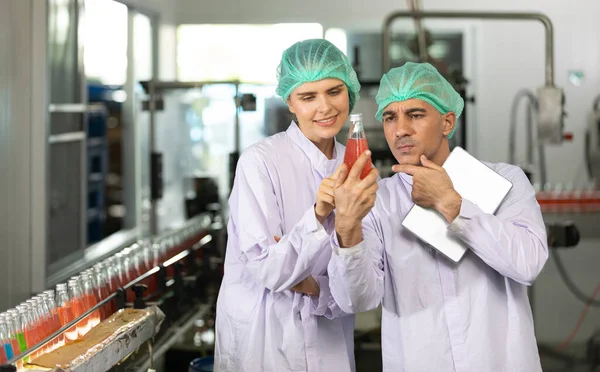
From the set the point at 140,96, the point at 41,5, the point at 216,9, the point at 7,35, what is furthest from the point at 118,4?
the point at 7,35

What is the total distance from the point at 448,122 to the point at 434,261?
1.12 feet

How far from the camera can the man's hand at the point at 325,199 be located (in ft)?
5.36

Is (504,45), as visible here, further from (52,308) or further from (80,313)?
(52,308)

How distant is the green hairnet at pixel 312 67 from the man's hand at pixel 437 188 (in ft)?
1.33

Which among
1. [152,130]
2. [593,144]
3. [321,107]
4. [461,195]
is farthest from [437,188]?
[593,144]

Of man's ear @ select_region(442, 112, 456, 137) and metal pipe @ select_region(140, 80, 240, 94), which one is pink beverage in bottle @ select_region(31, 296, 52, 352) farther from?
metal pipe @ select_region(140, 80, 240, 94)

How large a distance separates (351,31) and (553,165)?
1.68 meters

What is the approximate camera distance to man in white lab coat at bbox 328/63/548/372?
1.67m

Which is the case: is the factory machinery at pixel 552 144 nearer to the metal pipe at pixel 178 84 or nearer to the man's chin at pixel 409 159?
the metal pipe at pixel 178 84

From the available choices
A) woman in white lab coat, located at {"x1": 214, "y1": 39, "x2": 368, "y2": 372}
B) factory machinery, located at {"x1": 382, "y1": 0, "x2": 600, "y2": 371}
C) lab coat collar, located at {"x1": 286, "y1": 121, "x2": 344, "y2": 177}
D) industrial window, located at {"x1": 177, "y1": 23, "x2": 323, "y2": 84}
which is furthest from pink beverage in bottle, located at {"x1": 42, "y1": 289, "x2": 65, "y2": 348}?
industrial window, located at {"x1": 177, "y1": 23, "x2": 323, "y2": 84}

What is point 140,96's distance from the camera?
197 inches

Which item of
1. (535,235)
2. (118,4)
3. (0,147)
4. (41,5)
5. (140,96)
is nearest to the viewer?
(535,235)

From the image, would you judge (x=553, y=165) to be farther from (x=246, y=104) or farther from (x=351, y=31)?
(x=246, y=104)

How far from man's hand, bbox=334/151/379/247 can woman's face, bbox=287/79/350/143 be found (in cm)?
40
